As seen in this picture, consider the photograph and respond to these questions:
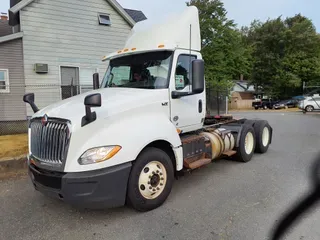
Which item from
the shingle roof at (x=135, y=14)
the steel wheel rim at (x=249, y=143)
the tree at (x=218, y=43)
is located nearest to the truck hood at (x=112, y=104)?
the steel wheel rim at (x=249, y=143)

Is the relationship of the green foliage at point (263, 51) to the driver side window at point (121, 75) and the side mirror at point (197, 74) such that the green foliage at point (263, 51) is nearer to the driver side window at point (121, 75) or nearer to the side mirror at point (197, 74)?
the driver side window at point (121, 75)

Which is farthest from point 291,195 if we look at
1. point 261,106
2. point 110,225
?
point 261,106

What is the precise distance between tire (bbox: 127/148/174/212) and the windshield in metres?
1.19

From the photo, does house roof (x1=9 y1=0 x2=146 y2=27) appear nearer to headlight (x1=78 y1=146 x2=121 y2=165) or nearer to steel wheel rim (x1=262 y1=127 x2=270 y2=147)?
steel wheel rim (x1=262 y1=127 x2=270 y2=147)

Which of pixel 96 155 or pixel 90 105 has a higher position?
pixel 90 105

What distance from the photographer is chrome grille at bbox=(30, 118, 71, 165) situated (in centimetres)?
319

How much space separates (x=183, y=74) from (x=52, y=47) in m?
8.51

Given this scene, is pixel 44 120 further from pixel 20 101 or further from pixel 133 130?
pixel 20 101

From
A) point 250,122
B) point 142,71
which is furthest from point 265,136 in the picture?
point 142,71

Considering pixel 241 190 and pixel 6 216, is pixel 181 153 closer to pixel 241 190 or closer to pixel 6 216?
pixel 241 190

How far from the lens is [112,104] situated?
3555 millimetres

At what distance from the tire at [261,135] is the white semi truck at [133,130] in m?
1.83

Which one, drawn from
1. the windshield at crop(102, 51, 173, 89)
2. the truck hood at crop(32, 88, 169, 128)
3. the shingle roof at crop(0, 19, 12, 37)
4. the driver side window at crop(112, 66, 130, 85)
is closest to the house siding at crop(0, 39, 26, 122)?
the shingle roof at crop(0, 19, 12, 37)

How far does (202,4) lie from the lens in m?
29.5
